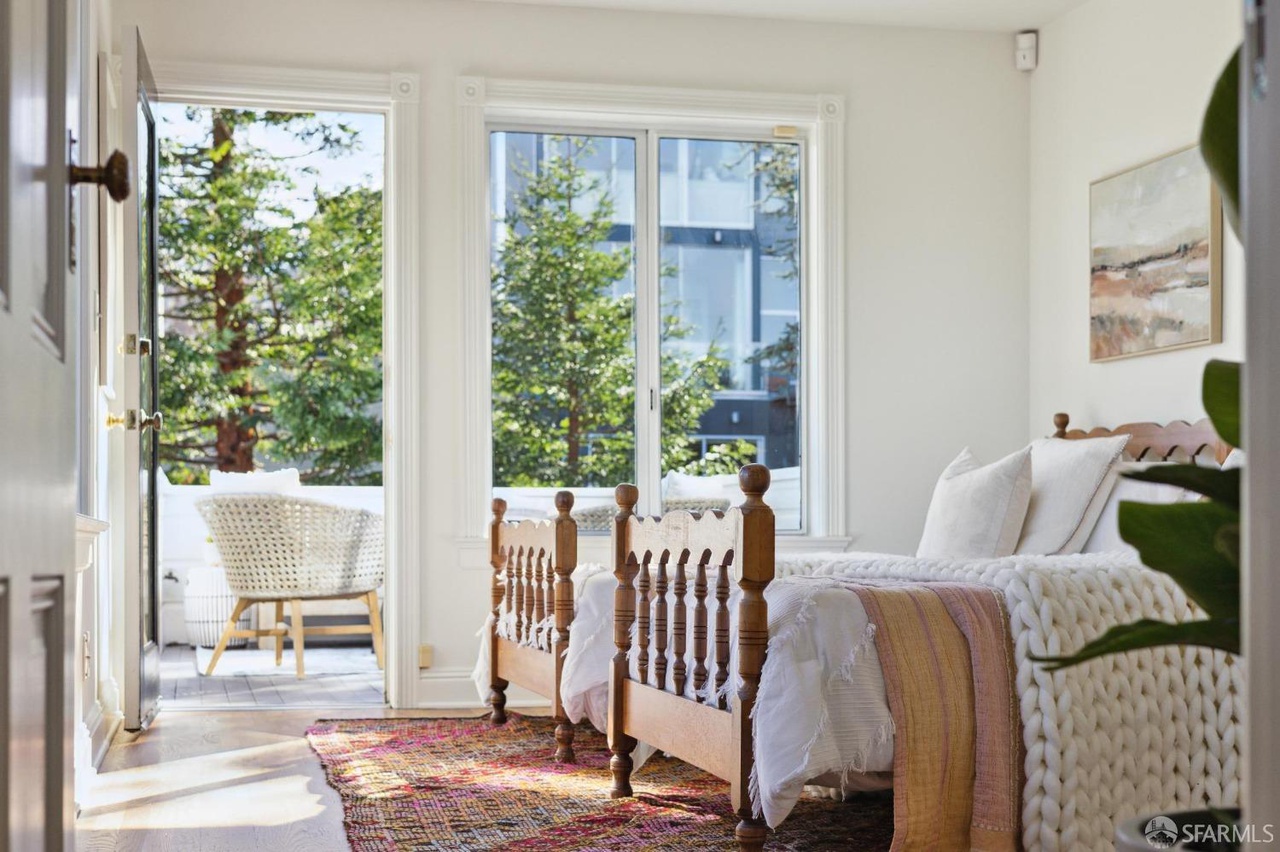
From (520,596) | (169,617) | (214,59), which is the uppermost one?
(214,59)

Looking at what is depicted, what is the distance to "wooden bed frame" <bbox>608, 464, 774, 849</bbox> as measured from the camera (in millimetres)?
2605

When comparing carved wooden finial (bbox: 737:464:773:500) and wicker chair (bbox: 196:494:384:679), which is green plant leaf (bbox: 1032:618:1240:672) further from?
wicker chair (bbox: 196:494:384:679)

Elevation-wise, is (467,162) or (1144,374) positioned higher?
(467,162)

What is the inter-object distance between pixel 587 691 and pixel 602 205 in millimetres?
2324

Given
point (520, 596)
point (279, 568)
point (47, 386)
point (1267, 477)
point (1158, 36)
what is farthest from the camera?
point (279, 568)

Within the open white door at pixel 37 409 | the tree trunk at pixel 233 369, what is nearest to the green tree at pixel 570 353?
the tree trunk at pixel 233 369

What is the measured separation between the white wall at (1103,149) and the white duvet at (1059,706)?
1576 mm

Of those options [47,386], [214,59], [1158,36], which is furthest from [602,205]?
[47,386]

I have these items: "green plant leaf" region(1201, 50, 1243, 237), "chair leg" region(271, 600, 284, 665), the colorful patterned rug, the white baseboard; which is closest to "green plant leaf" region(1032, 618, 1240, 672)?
"green plant leaf" region(1201, 50, 1243, 237)

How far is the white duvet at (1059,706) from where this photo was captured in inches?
98.8

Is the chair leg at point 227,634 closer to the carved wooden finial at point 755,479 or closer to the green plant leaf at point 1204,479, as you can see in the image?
the carved wooden finial at point 755,479

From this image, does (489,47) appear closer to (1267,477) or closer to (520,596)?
(520,596)

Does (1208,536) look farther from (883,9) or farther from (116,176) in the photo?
(883,9)

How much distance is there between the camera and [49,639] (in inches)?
42.1
